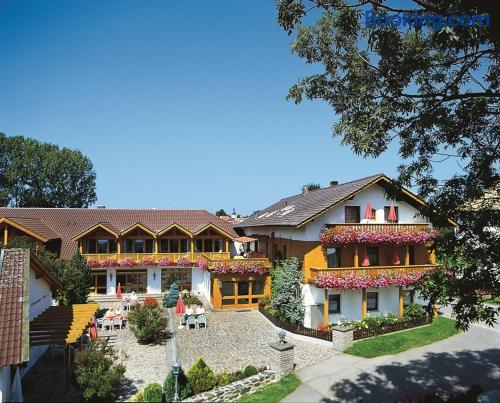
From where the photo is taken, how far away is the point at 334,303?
23.5 m

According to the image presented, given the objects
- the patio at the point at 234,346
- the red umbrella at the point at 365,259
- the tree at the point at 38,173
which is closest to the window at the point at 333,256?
the red umbrella at the point at 365,259

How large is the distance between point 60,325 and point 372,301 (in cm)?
1849

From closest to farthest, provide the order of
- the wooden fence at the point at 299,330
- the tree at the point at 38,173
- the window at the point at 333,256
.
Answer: the wooden fence at the point at 299,330, the window at the point at 333,256, the tree at the point at 38,173

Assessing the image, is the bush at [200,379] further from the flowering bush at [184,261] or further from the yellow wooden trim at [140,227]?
the yellow wooden trim at [140,227]

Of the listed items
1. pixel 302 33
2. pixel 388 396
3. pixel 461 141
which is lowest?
pixel 388 396

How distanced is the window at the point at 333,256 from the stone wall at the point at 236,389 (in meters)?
10.1

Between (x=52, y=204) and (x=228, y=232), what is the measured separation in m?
34.5

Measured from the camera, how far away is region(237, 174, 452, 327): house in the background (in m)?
22.4

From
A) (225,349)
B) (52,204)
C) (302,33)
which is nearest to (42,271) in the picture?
(225,349)

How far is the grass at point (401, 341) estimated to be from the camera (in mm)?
18312

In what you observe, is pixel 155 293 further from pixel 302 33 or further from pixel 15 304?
pixel 302 33

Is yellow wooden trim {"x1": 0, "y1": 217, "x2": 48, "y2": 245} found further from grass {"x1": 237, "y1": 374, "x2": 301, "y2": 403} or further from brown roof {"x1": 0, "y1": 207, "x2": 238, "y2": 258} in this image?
grass {"x1": 237, "y1": 374, "x2": 301, "y2": 403}

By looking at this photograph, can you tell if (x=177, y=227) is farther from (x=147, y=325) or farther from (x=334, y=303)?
→ (x=334, y=303)

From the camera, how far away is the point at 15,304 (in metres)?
11.7
